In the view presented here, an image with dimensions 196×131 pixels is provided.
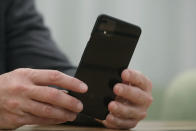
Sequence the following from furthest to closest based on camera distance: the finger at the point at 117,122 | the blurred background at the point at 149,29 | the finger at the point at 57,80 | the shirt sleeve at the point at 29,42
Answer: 1. the blurred background at the point at 149,29
2. the shirt sleeve at the point at 29,42
3. the finger at the point at 117,122
4. the finger at the point at 57,80

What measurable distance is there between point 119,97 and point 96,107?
73 millimetres

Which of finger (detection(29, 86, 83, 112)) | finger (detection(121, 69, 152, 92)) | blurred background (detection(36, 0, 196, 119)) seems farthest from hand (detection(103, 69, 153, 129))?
blurred background (detection(36, 0, 196, 119))

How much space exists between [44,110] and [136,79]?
0.66 ft

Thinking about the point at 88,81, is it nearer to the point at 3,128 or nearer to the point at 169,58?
the point at 3,128

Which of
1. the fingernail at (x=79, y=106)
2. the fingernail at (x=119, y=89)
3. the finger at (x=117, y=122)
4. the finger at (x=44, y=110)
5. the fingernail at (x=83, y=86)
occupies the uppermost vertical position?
the fingernail at (x=83, y=86)

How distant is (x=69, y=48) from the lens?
2.25m

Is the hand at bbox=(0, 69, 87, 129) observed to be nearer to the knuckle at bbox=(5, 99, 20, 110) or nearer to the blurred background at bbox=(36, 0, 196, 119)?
the knuckle at bbox=(5, 99, 20, 110)

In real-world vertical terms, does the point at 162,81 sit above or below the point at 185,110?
below

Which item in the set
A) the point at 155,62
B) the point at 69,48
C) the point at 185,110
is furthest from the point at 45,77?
the point at 155,62

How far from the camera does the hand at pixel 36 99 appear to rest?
0.63 meters

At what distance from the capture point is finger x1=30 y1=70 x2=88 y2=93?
0.63 m

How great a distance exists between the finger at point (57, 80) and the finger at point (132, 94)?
0.32 ft

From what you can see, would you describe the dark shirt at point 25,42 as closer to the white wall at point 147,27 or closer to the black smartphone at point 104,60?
the black smartphone at point 104,60

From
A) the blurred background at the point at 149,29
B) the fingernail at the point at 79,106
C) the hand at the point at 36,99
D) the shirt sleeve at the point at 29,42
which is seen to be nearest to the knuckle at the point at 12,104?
the hand at the point at 36,99
